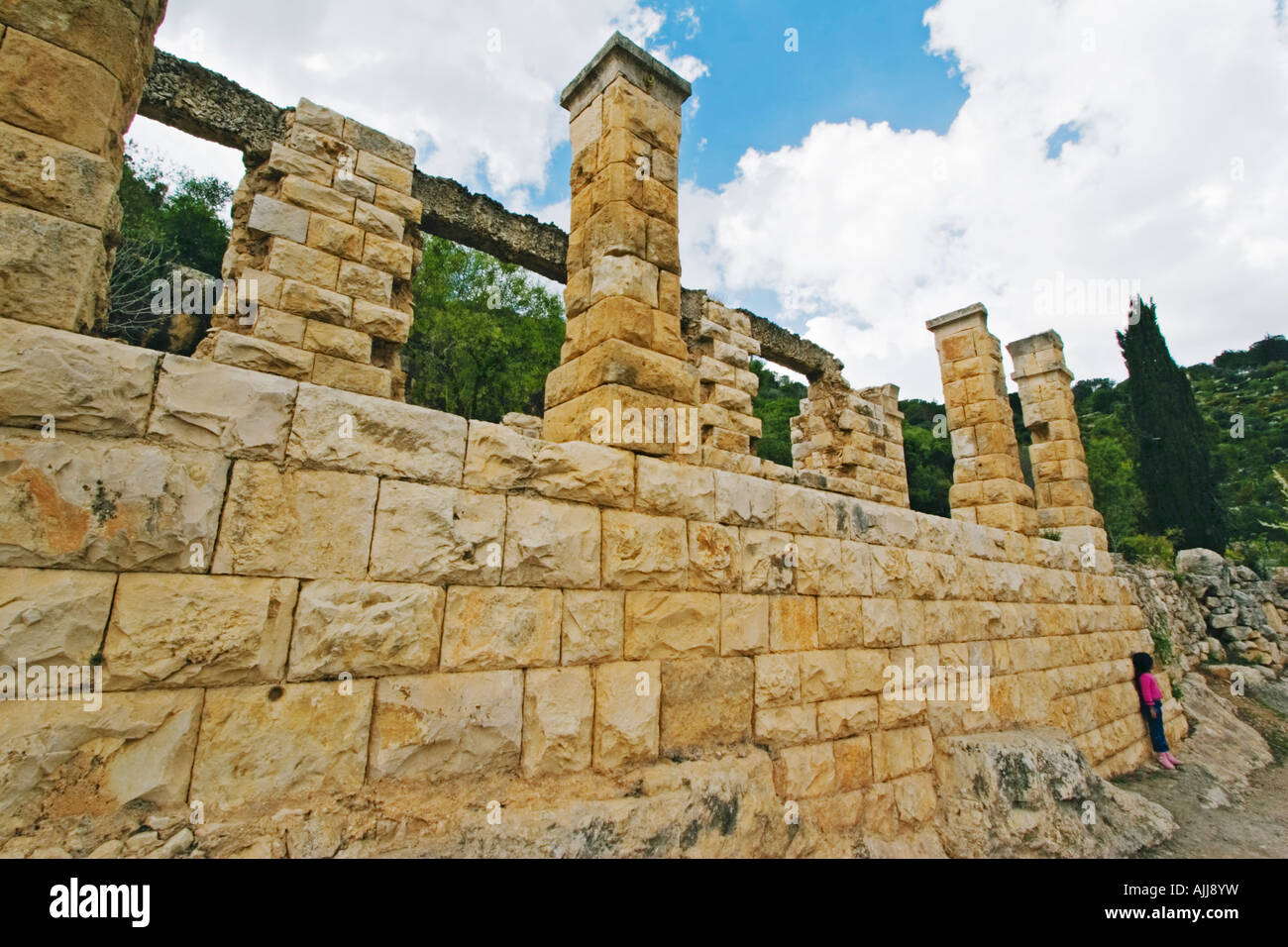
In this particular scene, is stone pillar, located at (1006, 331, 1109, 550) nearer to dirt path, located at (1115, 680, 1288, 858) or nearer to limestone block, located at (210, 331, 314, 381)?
dirt path, located at (1115, 680, 1288, 858)

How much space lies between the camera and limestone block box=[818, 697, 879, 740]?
4.07 meters

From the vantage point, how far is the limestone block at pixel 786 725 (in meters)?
3.72

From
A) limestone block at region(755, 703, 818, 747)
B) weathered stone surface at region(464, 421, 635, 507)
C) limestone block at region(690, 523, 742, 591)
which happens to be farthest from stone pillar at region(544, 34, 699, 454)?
limestone block at region(755, 703, 818, 747)

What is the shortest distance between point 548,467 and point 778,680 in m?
2.01

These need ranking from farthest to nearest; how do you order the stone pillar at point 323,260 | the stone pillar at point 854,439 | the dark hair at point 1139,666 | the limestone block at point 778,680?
the stone pillar at point 854,439 → the dark hair at point 1139,666 → the stone pillar at point 323,260 → the limestone block at point 778,680

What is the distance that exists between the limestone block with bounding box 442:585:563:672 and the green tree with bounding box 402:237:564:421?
15.3 m

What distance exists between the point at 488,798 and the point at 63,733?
1460 mm

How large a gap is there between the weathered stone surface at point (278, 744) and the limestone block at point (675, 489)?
67.6 inches

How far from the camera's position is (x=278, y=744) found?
2.28m

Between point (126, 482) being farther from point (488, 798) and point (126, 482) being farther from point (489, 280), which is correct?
point (489, 280)

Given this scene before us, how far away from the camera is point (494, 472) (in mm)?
3008

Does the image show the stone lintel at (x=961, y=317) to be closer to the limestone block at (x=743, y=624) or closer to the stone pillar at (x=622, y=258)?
the stone pillar at (x=622, y=258)

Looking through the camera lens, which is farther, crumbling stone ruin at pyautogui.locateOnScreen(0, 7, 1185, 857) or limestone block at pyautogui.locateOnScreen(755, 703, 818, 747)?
limestone block at pyautogui.locateOnScreen(755, 703, 818, 747)

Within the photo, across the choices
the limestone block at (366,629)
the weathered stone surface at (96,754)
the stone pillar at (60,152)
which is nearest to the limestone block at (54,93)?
the stone pillar at (60,152)
